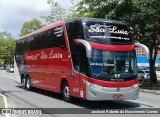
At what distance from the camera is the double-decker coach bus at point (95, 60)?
43.7 ft

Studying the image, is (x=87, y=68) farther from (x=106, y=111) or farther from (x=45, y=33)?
(x=45, y=33)

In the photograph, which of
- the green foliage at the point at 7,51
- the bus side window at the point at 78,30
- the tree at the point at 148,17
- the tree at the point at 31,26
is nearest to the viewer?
the bus side window at the point at 78,30

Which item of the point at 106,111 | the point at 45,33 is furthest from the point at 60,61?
the point at 106,111

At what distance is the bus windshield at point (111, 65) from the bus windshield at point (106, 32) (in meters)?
0.57

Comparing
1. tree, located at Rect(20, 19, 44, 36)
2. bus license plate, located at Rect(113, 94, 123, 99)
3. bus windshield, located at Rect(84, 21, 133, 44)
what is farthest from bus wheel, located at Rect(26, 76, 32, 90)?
tree, located at Rect(20, 19, 44, 36)

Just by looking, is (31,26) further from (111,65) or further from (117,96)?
(117,96)

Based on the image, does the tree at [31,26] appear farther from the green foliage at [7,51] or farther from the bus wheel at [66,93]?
the bus wheel at [66,93]

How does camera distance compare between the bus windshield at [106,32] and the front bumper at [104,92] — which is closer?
the front bumper at [104,92]

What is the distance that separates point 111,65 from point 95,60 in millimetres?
656

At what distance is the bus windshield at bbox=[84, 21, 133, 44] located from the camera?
1382 cm

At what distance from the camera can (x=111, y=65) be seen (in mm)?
13492

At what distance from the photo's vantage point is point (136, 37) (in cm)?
2616

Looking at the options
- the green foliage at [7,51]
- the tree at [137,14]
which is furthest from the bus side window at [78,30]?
the green foliage at [7,51]

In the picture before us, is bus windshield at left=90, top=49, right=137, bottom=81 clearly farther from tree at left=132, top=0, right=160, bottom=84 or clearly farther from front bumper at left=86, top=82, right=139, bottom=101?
tree at left=132, top=0, right=160, bottom=84
